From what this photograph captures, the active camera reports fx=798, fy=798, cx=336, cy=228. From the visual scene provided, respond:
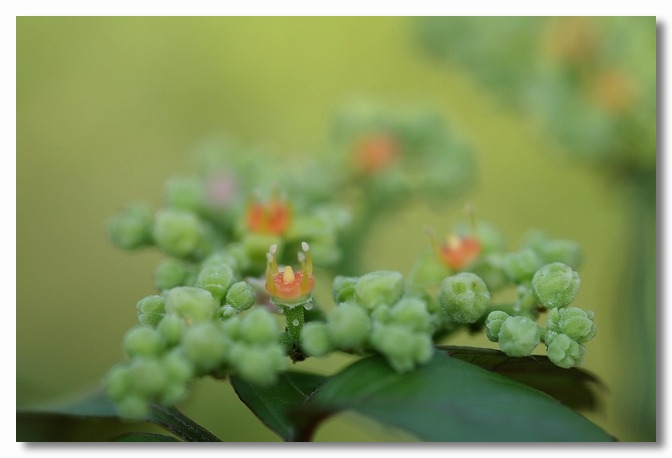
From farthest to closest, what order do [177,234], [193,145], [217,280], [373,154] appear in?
1. [193,145]
2. [373,154]
3. [177,234]
4. [217,280]

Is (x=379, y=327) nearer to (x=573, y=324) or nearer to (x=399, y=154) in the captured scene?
(x=573, y=324)

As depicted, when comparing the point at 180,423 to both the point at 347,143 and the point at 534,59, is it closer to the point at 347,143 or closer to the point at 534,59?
the point at 347,143

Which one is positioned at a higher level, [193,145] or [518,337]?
[193,145]

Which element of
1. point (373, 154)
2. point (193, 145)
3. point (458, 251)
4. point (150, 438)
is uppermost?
point (193, 145)

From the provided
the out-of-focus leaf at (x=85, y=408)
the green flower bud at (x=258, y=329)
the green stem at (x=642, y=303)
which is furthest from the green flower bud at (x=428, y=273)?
the green stem at (x=642, y=303)

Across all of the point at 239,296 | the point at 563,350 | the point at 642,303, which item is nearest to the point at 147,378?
the point at 239,296

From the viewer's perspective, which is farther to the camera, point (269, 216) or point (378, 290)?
point (269, 216)

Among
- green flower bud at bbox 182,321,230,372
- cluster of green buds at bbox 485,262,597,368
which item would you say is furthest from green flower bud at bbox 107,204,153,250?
cluster of green buds at bbox 485,262,597,368
